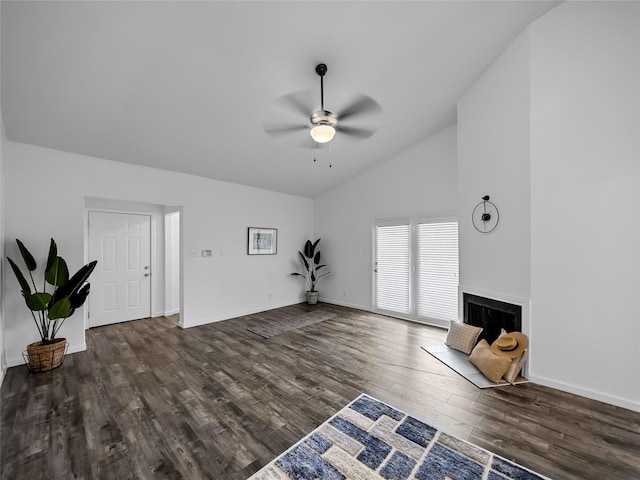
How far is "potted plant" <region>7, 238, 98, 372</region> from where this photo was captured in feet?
9.40

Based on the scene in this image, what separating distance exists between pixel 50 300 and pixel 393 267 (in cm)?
508

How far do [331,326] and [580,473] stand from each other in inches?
128

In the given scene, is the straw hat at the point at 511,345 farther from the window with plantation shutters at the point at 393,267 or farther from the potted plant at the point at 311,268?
the potted plant at the point at 311,268

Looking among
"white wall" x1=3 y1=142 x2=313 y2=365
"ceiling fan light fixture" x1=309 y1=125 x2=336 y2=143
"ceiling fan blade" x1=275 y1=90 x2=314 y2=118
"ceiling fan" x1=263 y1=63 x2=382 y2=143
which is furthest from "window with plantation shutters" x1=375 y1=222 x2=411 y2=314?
"ceiling fan light fixture" x1=309 y1=125 x2=336 y2=143

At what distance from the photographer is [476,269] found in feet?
11.2

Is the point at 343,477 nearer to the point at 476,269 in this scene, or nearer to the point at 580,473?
the point at 580,473

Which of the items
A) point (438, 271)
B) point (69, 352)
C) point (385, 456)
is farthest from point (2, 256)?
point (438, 271)

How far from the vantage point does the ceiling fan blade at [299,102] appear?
9.29 feet

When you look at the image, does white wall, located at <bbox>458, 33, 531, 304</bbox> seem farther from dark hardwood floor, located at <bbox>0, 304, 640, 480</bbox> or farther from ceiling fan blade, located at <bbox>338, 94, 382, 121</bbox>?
ceiling fan blade, located at <bbox>338, 94, 382, 121</bbox>

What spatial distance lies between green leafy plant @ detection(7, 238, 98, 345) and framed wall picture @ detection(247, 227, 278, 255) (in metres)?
2.67

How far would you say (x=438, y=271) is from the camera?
4.57 meters

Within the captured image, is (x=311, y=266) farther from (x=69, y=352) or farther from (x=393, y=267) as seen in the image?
(x=69, y=352)

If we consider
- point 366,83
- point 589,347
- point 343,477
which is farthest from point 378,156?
point 343,477

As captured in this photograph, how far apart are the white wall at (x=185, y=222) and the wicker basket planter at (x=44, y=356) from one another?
0.36 metres
